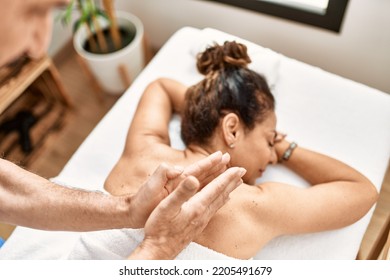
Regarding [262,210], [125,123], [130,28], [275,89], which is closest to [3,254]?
[125,123]

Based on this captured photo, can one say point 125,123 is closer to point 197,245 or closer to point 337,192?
point 197,245

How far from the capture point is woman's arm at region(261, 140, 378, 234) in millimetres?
985

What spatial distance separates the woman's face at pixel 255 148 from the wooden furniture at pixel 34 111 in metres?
1.13

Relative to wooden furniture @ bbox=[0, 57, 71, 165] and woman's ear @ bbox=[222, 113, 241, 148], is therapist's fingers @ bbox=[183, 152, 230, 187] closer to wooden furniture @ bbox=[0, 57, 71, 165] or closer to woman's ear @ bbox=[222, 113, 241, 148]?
woman's ear @ bbox=[222, 113, 241, 148]

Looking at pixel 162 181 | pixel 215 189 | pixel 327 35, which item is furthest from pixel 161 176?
pixel 327 35

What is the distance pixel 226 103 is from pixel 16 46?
605 mm

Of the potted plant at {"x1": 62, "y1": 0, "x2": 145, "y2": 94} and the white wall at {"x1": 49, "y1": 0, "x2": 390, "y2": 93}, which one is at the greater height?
the white wall at {"x1": 49, "y1": 0, "x2": 390, "y2": 93}

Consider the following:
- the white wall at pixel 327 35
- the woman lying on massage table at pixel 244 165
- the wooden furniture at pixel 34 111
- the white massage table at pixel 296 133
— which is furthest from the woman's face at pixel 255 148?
the wooden furniture at pixel 34 111

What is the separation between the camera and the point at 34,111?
2.04 metres

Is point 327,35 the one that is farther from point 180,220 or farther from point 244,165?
point 180,220

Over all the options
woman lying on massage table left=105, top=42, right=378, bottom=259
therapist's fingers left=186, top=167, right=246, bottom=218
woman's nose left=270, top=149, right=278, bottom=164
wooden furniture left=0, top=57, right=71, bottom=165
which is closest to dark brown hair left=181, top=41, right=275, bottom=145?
woman lying on massage table left=105, top=42, right=378, bottom=259

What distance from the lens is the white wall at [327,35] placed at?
53.4 inches

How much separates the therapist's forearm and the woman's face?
14.0 inches

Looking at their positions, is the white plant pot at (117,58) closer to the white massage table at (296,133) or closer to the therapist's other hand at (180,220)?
the white massage table at (296,133)
